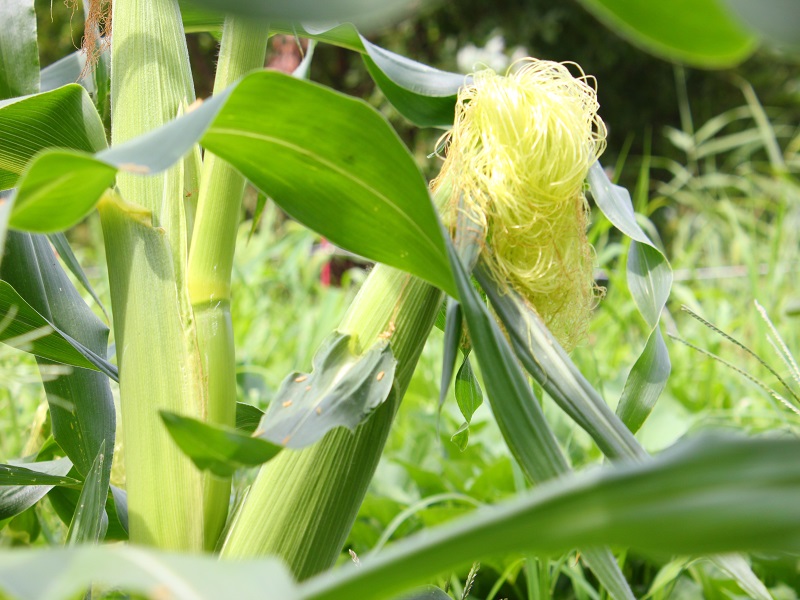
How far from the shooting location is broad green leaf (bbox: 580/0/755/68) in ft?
0.47

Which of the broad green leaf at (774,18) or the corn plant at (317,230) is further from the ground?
the broad green leaf at (774,18)

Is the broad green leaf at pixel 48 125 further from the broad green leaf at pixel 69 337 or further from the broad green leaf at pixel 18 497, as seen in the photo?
the broad green leaf at pixel 18 497

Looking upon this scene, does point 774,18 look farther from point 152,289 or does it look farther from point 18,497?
point 18,497

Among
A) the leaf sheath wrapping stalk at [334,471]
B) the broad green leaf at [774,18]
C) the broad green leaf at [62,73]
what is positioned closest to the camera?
the broad green leaf at [774,18]

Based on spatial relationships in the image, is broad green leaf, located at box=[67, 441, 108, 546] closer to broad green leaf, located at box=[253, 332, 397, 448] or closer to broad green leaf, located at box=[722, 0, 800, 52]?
broad green leaf, located at box=[253, 332, 397, 448]

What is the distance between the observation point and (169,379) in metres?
0.36

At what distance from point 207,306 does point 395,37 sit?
565cm

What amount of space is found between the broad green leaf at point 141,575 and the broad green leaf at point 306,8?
4.3 inches

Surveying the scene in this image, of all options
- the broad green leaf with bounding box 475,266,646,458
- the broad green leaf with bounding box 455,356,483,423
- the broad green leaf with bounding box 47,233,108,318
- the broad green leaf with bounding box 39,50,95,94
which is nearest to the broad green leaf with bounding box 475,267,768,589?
the broad green leaf with bounding box 475,266,646,458

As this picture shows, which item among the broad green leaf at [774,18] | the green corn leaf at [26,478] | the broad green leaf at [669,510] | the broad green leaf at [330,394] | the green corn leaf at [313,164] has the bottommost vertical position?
the green corn leaf at [26,478]

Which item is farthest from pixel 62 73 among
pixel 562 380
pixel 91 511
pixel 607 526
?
pixel 607 526

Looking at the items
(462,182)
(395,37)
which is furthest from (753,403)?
(395,37)

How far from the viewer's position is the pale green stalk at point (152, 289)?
13.8 inches

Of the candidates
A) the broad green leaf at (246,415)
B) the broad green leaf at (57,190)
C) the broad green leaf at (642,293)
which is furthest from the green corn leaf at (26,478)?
the broad green leaf at (642,293)
